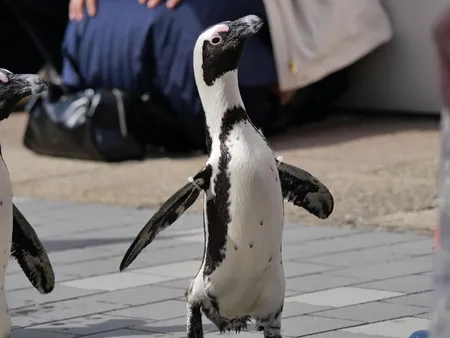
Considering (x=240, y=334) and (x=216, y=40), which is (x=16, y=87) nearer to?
(x=216, y=40)

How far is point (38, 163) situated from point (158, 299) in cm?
519

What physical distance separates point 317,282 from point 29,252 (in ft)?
6.13

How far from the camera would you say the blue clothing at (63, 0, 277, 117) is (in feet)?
34.7

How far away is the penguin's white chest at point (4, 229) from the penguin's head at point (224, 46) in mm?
826

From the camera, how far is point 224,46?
174 inches

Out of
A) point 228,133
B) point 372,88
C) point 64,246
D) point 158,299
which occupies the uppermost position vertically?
point 228,133

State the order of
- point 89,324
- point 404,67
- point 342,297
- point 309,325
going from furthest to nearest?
point 404,67, point 342,297, point 89,324, point 309,325

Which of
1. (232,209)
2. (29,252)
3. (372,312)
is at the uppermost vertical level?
(232,209)

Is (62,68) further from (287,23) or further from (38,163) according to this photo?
(287,23)

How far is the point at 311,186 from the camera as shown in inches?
182

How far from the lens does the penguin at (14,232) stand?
172 inches

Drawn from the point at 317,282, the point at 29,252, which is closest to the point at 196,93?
the point at 317,282

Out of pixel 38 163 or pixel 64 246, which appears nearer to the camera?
pixel 64 246

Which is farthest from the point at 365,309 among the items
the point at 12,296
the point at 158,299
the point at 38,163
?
the point at 38,163
